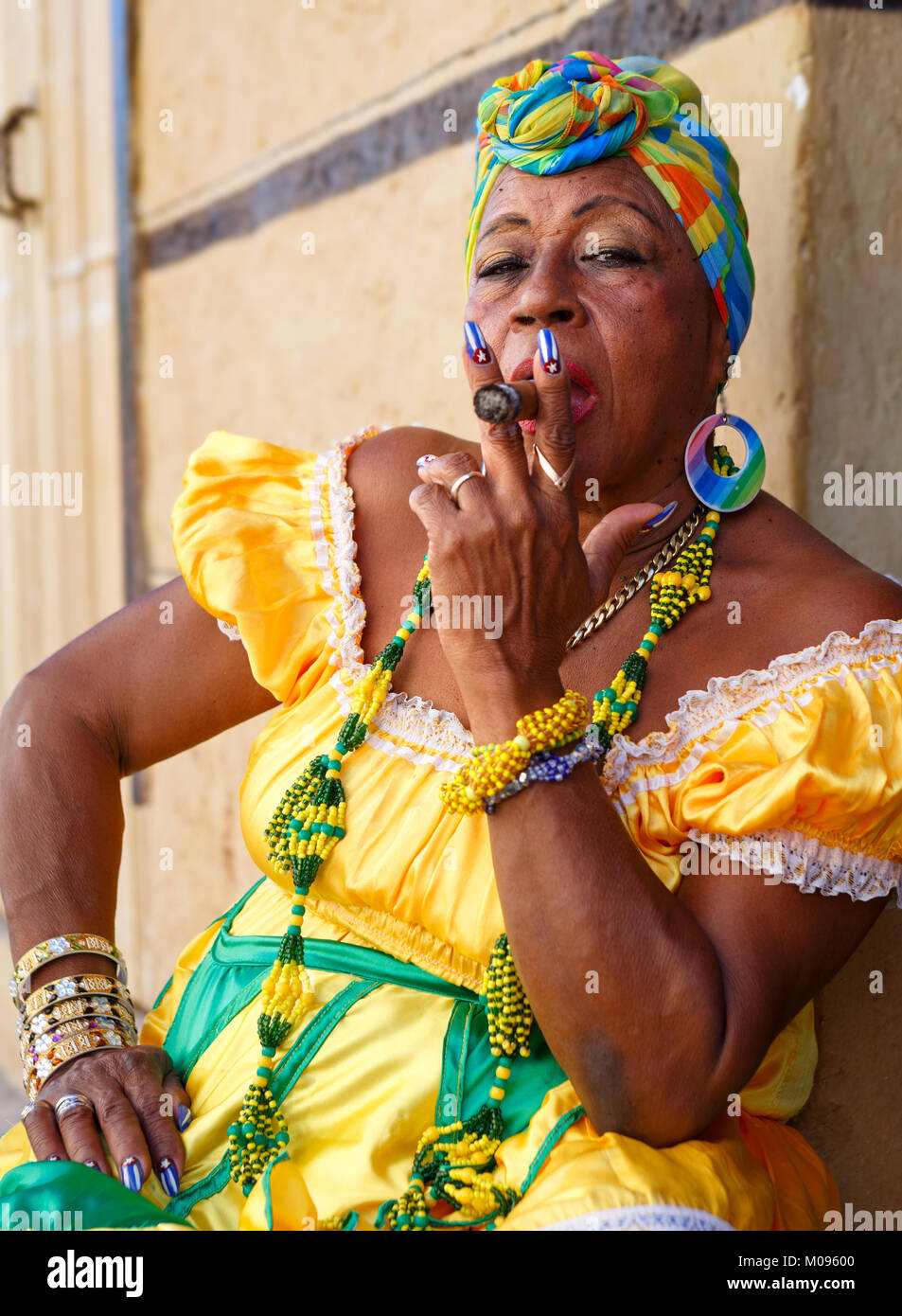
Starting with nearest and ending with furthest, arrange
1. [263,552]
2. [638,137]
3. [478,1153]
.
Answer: [478,1153]
[638,137]
[263,552]

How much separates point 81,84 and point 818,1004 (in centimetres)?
380

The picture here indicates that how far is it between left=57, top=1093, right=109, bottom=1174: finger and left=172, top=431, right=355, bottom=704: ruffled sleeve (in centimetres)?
66

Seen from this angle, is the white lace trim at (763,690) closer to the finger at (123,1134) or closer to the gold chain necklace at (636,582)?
the gold chain necklace at (636,582)

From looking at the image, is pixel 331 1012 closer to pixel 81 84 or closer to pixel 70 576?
pixel 70 576

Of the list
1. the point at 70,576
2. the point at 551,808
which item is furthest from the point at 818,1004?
the point at 70,576

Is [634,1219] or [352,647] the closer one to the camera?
[634,1219]

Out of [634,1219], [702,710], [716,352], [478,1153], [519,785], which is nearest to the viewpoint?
[634,1219]

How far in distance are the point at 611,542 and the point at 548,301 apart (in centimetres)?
37

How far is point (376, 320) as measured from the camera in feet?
10.0

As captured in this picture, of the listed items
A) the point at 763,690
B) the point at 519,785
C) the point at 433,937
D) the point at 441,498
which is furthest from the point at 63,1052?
the point at 763,690

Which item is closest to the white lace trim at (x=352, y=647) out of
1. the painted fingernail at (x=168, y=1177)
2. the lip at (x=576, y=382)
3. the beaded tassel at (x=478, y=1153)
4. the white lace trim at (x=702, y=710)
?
the white lace trim at (x=702, y=710)

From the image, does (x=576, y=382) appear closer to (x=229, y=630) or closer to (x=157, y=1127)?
(x=229, y=630)

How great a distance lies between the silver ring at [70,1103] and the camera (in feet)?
5.54

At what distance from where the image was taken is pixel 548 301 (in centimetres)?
168
